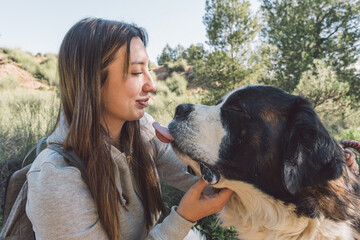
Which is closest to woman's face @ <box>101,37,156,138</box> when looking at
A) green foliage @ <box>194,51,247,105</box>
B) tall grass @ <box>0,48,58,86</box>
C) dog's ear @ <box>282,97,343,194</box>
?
dog's ear @ <box>282,97,343,194</box>

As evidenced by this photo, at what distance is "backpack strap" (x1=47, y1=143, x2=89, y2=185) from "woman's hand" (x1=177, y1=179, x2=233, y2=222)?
64 centimetres

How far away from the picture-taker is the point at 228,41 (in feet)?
33.1

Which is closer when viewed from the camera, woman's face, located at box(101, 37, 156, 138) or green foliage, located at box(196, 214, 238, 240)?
woman's face, located at box(101, 37, 156, 138)

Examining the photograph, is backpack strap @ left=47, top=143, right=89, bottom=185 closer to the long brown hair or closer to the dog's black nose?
the long brown hair

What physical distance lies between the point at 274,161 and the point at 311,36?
12.3 metres

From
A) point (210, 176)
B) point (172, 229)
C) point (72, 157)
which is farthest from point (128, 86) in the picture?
point (172, 229)

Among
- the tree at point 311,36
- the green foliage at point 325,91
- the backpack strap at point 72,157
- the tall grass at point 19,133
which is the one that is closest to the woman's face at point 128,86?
the backpack strap at point 72,157

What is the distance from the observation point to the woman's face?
1.82 meters

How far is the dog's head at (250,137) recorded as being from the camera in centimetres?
166

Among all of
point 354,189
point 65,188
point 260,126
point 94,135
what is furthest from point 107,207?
point 354,189

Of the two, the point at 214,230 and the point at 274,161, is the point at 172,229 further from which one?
the point at 214,230

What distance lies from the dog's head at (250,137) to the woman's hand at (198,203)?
0.13 m

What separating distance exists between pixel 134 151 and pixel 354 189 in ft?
4.99

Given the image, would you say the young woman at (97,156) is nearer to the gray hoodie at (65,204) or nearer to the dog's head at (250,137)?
the gray hoodie at (65,204)
